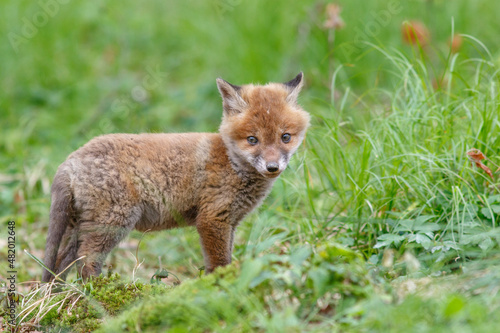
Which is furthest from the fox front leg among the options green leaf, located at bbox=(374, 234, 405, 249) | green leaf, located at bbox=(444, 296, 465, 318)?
green leaf, located at bbox=(444, 296, 465, 318)

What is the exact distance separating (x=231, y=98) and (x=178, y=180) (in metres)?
0.79

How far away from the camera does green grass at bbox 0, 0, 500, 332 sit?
9.22 ft

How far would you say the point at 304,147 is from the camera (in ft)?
16.4

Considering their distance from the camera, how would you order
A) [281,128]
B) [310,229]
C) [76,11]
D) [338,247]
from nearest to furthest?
[338,247]
[281,128]
[310,229]
[76,11]

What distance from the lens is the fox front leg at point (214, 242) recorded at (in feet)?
13.8

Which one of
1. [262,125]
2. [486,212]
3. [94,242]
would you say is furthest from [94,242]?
[486,212]

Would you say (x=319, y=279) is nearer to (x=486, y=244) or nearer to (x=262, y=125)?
(x=486, y=244)

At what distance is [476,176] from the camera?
4344mm

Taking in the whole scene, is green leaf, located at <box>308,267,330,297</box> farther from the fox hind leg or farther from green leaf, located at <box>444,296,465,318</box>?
the fox hind leg

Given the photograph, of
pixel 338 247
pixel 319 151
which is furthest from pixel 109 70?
pixel 338 247

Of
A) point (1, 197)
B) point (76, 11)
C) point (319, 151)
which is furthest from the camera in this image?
Result: point (76, 11)

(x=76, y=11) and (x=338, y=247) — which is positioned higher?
(x=76, y=11)

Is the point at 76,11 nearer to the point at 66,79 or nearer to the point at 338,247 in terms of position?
the point at 66,79

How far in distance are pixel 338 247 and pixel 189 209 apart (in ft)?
5.73
